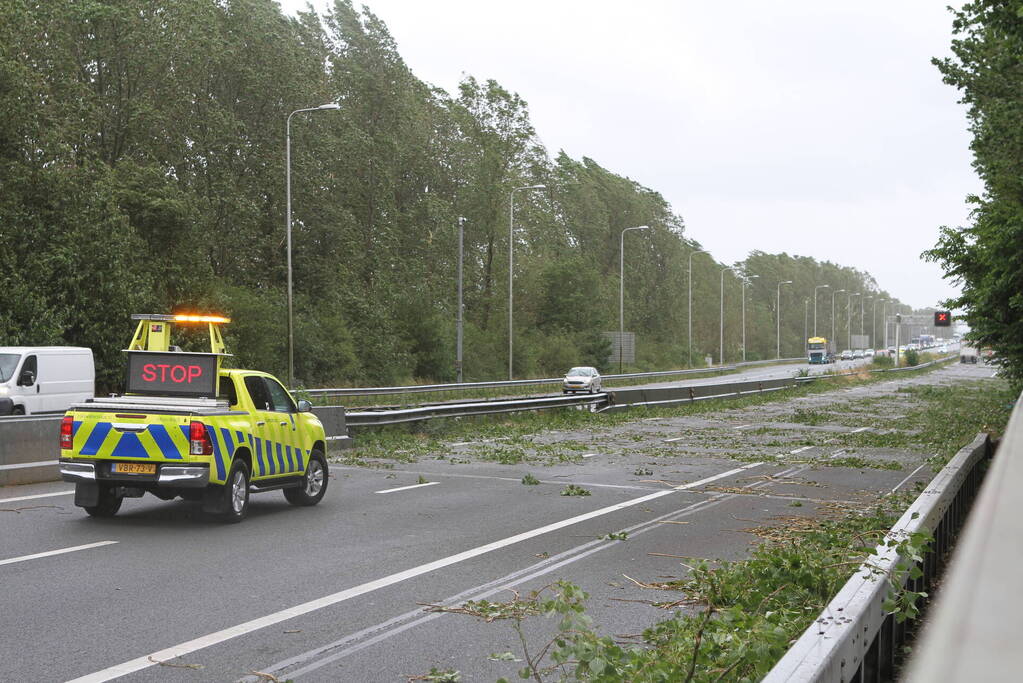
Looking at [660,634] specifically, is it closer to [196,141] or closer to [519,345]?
[196,141]

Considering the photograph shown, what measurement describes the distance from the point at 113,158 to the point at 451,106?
30406 mm

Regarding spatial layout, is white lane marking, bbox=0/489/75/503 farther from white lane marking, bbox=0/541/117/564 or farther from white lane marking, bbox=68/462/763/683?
white lane marking, bbox=68/462/763/683

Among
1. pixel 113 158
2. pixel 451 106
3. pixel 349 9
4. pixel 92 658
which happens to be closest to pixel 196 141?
pixel 113 158

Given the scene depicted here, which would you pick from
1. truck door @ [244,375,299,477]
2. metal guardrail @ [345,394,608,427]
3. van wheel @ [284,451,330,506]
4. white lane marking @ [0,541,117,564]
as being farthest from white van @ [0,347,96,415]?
white lane marking @ [0,541,117,564]

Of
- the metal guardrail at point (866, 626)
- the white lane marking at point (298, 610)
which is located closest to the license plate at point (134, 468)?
the white lane marking at point (298, 610)

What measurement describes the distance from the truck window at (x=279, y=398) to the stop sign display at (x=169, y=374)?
3.20ft

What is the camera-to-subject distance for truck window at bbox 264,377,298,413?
44.4ft

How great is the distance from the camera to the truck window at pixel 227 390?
1280 centimetres

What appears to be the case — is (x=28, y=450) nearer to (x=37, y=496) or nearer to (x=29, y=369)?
(x=37, y=496)

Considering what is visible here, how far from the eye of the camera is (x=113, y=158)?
42281 millimetres

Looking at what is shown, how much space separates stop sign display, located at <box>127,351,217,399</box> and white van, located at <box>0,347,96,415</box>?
14631 millimetres

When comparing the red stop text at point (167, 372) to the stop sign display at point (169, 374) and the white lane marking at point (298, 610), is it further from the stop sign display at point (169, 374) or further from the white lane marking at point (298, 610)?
the white lane marking at point (298, 610)

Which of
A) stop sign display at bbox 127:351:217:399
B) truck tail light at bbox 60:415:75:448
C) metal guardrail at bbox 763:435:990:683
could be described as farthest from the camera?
stop sign display at bbox 127:351:217:399

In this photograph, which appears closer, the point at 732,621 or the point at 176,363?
the point at 732,621
